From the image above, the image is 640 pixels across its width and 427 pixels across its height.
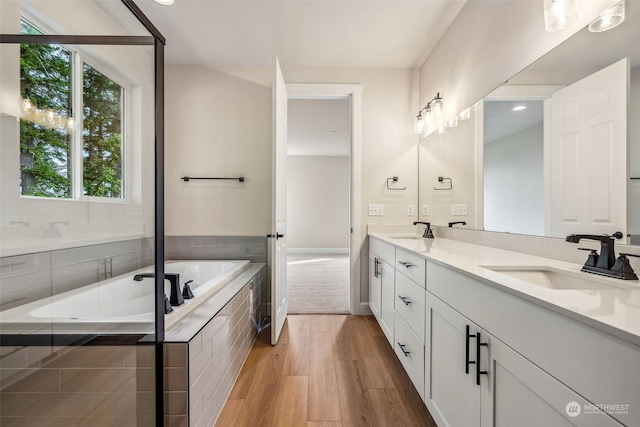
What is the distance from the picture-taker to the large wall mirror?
2.99 ft

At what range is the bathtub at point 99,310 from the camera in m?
1.03

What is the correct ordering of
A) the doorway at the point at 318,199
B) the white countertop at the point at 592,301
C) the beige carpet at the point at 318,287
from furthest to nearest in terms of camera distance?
the doorway at the point at 318,199
the beige carpet at the point at 318,287
the white countertop at the point at 592,301

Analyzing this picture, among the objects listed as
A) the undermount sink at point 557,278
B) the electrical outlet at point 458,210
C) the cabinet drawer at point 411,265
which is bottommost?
the cabinet drawer at point 411,265

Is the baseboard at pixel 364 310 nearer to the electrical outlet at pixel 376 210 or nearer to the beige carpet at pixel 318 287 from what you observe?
the beige carpet at pixel 318 287

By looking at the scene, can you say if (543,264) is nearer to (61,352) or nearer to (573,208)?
(573,208)

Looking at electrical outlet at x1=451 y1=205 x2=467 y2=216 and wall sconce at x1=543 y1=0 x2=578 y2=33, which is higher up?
wall sconce at x1=543 y1=0 x2=578 y2=33

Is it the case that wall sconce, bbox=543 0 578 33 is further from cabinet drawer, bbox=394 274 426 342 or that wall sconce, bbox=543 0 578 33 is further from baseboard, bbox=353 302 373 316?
baseboard, bbox=353 302 373 316

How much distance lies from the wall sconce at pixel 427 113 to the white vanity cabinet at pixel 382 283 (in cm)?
123

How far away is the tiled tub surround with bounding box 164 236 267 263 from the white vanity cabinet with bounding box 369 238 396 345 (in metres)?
1.14

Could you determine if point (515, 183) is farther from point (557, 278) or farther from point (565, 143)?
point (557, 278)

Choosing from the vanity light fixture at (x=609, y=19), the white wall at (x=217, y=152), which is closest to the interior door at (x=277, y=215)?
the white wall at (x=217, y=152)

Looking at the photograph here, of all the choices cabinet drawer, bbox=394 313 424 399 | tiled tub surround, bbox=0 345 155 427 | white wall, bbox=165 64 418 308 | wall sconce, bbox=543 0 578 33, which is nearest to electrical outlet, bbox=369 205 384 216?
white wall, bbox=165 64 418 308

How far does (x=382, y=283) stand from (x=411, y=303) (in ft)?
2.33

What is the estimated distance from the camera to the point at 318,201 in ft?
23.6
